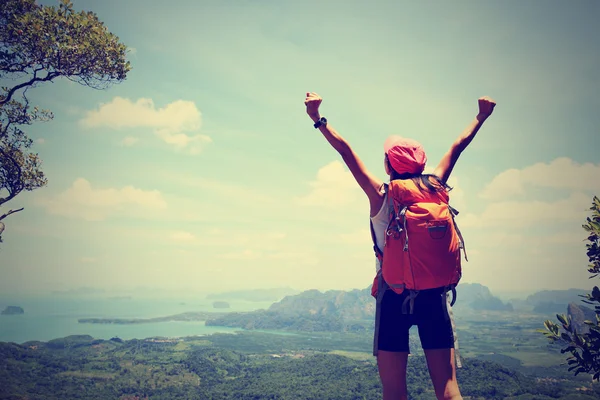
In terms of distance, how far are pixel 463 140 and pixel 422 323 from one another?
1.49 m

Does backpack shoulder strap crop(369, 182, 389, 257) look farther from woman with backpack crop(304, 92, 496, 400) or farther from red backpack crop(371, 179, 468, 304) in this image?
red backpack crop(371, 179, 468, 304)

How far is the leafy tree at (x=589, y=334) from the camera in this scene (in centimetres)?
557

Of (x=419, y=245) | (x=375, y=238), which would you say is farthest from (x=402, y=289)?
(x=375, y=238)

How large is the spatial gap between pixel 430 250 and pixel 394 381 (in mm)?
881

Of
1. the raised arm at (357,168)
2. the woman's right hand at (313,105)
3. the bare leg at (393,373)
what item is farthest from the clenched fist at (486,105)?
the bare leg at (393,373)

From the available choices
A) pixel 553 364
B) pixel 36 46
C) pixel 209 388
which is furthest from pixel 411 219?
pixel 553 364

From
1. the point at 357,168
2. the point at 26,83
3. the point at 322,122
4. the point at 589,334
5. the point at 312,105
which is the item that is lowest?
the point at 589,334

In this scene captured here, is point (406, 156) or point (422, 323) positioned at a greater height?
point (406, 156)

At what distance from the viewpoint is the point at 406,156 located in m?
2.52

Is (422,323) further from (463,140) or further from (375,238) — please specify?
(463,140)

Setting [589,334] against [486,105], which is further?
[589,334]

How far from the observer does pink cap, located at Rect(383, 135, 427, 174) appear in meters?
2.51

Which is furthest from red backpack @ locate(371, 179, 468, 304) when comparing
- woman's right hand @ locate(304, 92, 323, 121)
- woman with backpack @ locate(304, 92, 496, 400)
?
woman's right hand @ locate(304, 92, 323, 121)

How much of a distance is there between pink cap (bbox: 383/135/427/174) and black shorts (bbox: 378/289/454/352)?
0.84m
